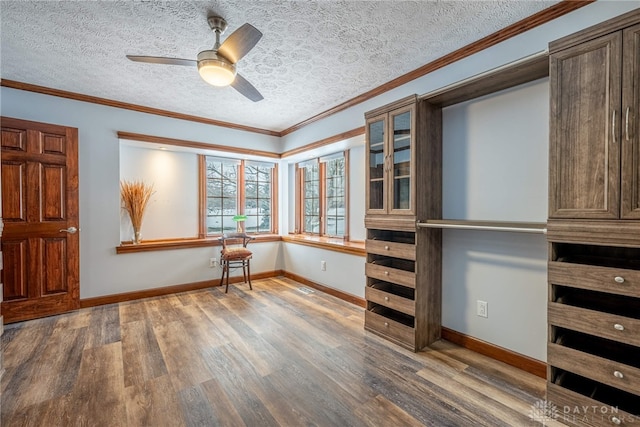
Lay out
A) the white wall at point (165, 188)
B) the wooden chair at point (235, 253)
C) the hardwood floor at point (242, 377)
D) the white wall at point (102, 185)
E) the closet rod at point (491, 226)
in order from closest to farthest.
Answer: the hardwood floor at point (242, 377), the closet rod at point (491, 226), the white wall at point (102, 185), the white wall at point (165, 188), the wooden chair at point (235, 253)

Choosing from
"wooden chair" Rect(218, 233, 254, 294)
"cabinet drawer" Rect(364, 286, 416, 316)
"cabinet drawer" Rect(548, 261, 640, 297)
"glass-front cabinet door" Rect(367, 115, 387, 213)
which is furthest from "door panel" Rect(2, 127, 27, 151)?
"cabinet drawer" Rect(548, 261, 640, 297)

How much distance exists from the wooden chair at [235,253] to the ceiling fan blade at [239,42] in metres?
2.69

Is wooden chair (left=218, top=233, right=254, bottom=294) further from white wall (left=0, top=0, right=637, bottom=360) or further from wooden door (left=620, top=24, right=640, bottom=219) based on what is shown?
wooden door (left=620, top=24, right=640, bottom=219)

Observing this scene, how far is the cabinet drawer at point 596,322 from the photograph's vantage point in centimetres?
141

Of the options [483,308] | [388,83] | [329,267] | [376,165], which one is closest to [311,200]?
[329,267]

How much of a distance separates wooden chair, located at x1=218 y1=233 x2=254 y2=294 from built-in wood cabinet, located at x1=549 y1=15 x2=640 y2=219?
3534 mm

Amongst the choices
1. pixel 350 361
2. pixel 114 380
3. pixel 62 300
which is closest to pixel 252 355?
pixel 350 361

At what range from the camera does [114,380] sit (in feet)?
6.60

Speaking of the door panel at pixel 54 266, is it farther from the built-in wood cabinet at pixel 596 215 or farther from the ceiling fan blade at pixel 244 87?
the built-in wood cabinet at pixel 596 215

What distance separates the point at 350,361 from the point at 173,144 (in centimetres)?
351

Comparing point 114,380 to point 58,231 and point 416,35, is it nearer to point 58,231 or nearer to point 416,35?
point 58,231

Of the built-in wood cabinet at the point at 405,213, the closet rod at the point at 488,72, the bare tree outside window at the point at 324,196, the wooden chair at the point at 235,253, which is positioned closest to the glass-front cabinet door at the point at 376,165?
the built-in wood cabinet at the point at 405,213

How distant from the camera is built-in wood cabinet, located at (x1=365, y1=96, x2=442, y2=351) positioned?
7.93ft

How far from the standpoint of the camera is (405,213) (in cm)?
247
